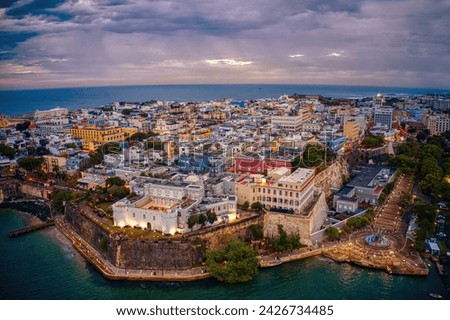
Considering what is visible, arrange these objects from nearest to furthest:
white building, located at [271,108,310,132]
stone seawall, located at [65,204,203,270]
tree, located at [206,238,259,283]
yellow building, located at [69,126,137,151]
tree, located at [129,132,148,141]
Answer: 1. tree, located at [206,238,259,283]
2. stone seawall, located at [65,204,203,270]
3. yellow building, located at [69,126,137,151]
4. tree, located at [129,132,148,141]
5. white building, located at [271,108,310,132]

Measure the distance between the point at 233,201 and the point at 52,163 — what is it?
9.25m

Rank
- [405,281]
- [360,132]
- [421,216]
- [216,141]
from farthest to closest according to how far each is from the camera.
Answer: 1. [360,132]
2. [216,141]
3. [421,216]
4. [405,281]

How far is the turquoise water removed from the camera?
8.13 m

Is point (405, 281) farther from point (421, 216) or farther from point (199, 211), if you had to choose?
point (199, 211)

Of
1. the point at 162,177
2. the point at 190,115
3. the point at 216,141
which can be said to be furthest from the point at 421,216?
the point at 190,115

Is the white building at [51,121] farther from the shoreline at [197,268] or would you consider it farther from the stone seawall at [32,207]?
the shoreline at [197,268]

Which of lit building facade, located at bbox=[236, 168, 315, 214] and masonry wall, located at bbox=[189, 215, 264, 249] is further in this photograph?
lit building facade, located at bbox=[236, 168, 315, 214]

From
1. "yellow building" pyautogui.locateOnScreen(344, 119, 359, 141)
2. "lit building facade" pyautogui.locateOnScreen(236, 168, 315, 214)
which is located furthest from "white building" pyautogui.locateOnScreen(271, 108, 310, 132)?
"lit building facade" pyautogui.locateOnScreen(236, 168, 315, 214)

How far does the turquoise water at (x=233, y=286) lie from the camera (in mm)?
8133

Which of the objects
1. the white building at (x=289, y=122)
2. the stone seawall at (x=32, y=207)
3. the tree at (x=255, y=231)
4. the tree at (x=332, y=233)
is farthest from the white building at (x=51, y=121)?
the tree at (x=332, y=233)

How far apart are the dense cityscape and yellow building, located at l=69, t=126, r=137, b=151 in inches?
10.8

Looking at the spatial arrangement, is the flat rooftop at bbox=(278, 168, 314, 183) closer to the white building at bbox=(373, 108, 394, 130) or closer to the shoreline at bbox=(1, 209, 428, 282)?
the shoreline at bbox=(1, 209, 428, 282)

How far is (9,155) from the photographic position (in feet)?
55.4

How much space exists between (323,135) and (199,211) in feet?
33.9
